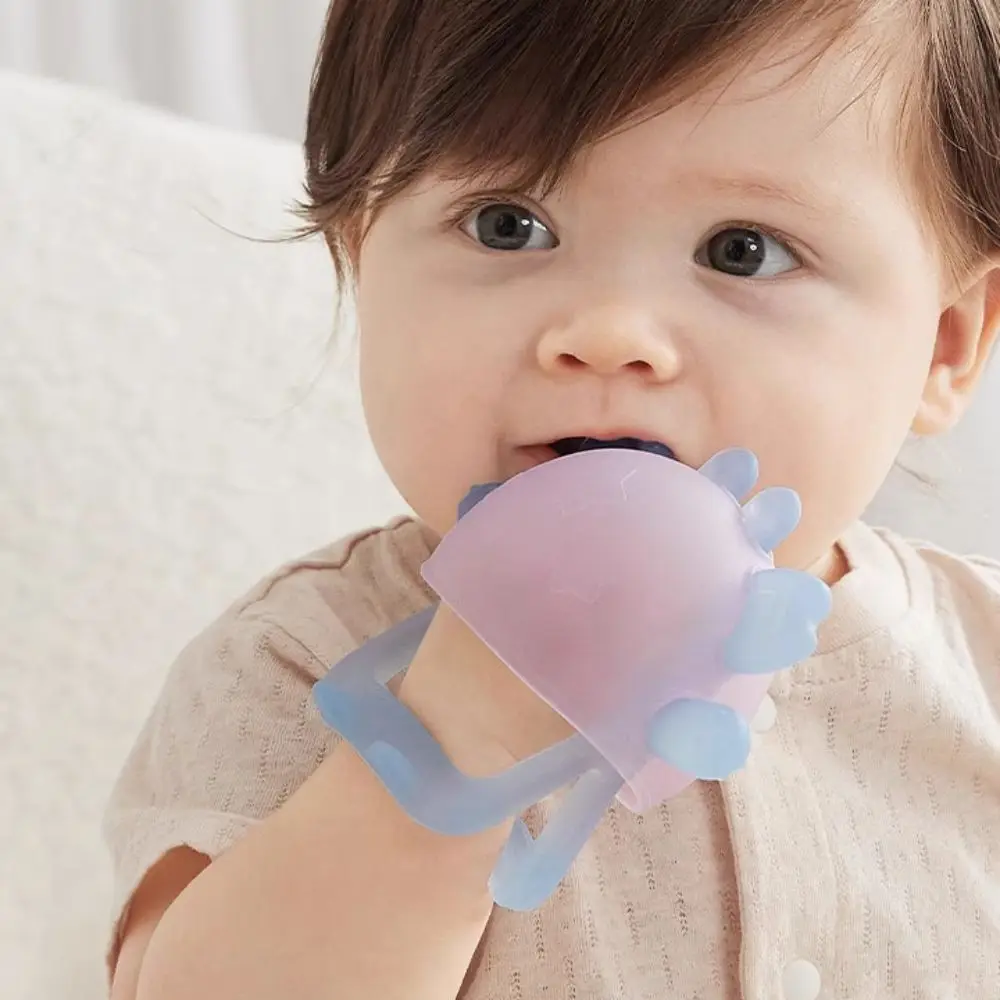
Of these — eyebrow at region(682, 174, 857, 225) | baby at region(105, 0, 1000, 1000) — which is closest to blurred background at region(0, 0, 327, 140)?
baby at region(105, 0, 1000, 1000)

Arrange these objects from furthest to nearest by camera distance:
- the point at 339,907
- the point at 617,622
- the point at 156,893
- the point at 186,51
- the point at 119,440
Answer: the point at 186,51
the point at 119,440
the point at 156,893
the point at 339,907
the point at 617,622

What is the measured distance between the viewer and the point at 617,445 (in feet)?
Answer: 1.75

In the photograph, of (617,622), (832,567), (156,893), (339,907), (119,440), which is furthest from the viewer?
(119,440)

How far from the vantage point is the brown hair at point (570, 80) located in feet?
1.77

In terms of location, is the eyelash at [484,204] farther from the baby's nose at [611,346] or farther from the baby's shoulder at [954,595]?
the baby's shoulder at [954,595]

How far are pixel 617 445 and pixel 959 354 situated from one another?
0.28 m

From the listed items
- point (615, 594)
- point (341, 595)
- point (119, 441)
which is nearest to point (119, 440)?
point (119, 441)

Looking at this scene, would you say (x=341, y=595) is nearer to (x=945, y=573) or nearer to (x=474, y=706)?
(x=474, y=706)

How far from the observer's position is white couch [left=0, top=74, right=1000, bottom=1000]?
2.84 ft

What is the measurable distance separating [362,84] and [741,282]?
0.20 meters

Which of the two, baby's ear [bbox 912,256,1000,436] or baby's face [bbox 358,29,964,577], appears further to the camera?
baby's ear [bbox 912,256,1000,436]

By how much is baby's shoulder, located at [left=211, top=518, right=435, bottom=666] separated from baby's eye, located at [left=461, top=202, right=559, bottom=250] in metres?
0.20

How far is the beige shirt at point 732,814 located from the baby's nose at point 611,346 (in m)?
0.22

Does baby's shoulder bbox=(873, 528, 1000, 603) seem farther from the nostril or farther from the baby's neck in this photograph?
the nostril
